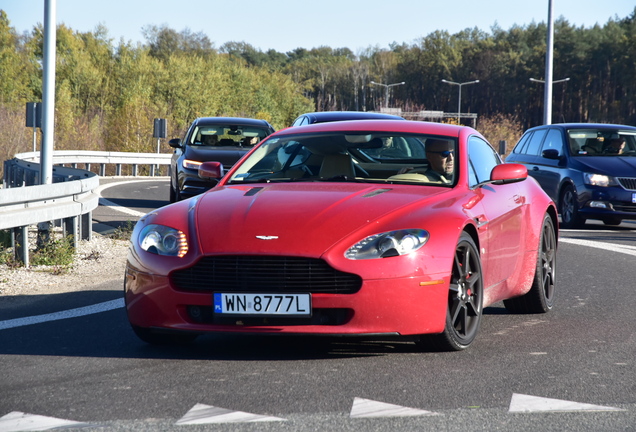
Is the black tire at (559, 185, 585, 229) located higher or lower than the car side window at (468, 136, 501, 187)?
lower

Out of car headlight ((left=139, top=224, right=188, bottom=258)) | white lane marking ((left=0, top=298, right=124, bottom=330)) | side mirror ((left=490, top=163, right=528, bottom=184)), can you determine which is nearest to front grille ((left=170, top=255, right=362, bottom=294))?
car headlight ((left=139, top=224, right=188, bottom=258))

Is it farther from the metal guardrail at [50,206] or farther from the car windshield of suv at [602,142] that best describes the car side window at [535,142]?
the metal guardrail at [50,206]

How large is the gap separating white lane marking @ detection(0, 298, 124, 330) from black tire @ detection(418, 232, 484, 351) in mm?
2656

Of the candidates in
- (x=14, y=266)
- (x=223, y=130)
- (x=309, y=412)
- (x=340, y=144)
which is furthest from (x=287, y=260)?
(x=223, y=130)

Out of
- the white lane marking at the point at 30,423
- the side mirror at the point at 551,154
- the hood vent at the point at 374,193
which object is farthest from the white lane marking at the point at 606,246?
the white lane marking at the point at 30,423

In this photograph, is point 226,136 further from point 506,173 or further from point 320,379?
point 320,379

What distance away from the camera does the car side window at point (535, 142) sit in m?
18.0

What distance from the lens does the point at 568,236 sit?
1463 cm

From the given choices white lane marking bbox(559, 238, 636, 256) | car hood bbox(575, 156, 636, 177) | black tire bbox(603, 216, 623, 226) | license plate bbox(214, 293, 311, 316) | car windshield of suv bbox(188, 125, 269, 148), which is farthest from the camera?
car windshield of suv bbox(188, 125, 269, 148)

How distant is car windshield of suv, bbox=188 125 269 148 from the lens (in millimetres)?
18406

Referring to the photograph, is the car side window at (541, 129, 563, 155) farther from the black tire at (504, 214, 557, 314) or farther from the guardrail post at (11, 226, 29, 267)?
the guardrail post at (11, 226, 29, 267)

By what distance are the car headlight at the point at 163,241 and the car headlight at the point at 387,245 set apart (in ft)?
3.05

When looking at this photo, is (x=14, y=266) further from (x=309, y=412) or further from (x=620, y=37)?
(x=620, y=37)

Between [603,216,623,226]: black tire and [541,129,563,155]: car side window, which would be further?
[541,129,563,155]: car side window
